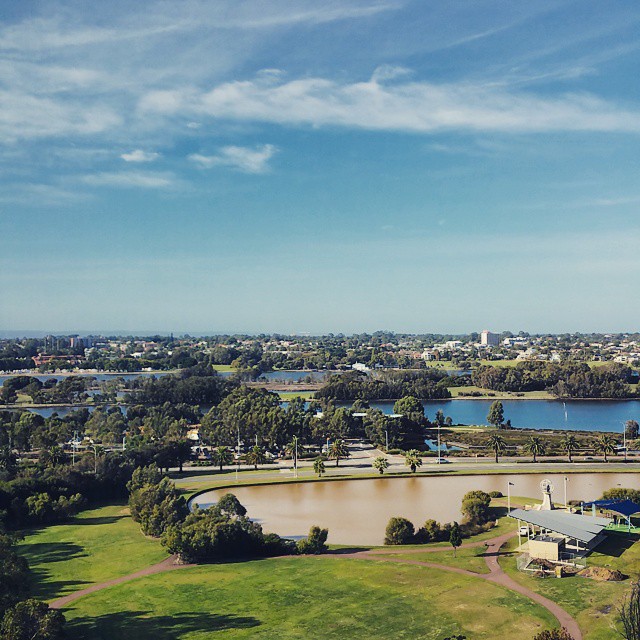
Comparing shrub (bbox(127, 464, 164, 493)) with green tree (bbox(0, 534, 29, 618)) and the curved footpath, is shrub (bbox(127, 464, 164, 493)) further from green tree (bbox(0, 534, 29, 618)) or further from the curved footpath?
green tree (bbox(0, 534, 29, 618))

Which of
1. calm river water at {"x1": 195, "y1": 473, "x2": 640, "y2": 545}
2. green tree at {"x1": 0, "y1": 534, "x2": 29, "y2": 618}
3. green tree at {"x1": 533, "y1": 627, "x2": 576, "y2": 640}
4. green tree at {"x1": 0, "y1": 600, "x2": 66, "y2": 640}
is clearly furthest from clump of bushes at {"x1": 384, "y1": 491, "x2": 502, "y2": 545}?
green tree at {"x1": 0, "y1": 534, "x2": 29, "y2": 618}

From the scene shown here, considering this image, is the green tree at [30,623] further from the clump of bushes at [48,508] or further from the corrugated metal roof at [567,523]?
the corrugated metal roof at [567,523]

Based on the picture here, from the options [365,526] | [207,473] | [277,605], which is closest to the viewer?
[277,605]

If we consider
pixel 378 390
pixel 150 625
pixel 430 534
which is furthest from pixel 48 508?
pixel 378 390

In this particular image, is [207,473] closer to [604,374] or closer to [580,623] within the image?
[580,623]

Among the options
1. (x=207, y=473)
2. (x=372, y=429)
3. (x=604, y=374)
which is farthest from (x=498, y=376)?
(x=207, y=473)

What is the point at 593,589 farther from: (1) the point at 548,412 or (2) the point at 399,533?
(1) the point at 548,412
